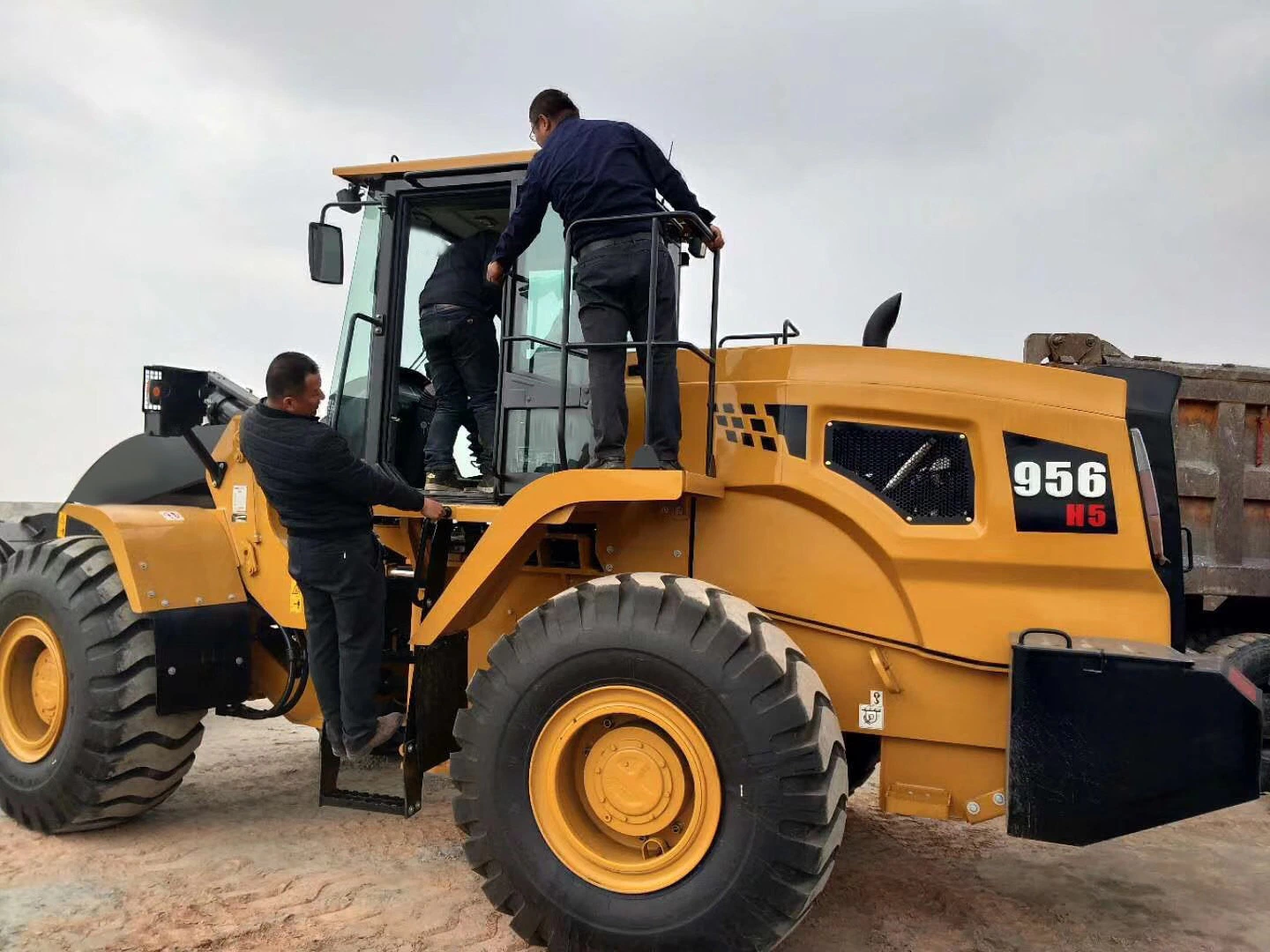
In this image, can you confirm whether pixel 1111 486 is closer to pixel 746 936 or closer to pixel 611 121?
pixel 746 936

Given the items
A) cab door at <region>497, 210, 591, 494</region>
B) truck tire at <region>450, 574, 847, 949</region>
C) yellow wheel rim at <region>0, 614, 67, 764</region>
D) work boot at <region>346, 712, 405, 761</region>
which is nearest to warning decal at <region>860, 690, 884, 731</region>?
truck tire at <region>450, 574, 847, 949</region>

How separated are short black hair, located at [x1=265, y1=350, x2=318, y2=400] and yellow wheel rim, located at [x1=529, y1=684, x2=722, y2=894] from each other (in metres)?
1.75

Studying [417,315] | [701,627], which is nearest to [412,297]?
[417,315]

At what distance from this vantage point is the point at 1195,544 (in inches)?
253

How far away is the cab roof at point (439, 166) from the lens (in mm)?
4332

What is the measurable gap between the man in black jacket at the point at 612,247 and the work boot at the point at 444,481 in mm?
919

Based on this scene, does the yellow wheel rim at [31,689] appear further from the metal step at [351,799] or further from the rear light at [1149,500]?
the rear light at [1149,500]

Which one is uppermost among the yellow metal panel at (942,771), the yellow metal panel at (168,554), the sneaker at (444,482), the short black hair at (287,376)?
the short black hair at (287,376)

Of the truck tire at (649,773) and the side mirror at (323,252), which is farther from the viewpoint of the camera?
the side mirror at (323,252)

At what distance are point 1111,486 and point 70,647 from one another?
422cm

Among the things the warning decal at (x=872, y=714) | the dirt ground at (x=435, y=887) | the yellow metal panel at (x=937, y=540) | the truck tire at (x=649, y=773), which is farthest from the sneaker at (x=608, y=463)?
the dirt ground at (x=435, y=887)

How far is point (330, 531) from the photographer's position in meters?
3.92

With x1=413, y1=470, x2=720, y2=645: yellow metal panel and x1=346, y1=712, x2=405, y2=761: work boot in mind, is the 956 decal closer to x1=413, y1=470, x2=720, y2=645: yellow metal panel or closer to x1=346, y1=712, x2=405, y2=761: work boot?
x1=413, y1=470, x2=720, y2=645: yellow metal panel

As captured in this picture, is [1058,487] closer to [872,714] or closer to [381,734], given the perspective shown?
[872,714]
